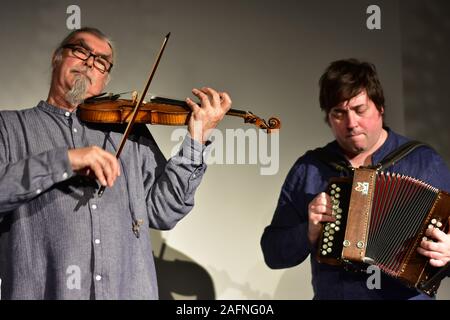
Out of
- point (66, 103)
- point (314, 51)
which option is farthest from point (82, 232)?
point (314, 51)

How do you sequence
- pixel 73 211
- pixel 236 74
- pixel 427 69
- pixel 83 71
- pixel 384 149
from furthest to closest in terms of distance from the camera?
pixel 427 69
pixel 236 74
pixel 384 149
pixel 83 71
pixel 73 211

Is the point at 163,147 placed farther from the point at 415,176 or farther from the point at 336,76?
the point at 415,176

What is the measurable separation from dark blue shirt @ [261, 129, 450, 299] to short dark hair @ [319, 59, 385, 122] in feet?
0.49

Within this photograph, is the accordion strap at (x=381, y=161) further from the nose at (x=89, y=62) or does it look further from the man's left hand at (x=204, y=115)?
the nose at (x=89, y=62)

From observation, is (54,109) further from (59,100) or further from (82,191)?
(82,191)

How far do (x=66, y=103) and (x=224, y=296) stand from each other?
46.1 inches

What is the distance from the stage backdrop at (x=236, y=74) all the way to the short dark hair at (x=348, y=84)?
0.51 meters

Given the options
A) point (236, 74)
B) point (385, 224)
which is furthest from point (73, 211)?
point (236, 74)

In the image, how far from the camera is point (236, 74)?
2781 millimetres

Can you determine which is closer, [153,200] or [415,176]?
[153,200]

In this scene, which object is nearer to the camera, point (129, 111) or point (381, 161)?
point (129, 111)

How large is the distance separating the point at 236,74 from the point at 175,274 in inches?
35.0

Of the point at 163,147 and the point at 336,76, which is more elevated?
the point at 336,76
